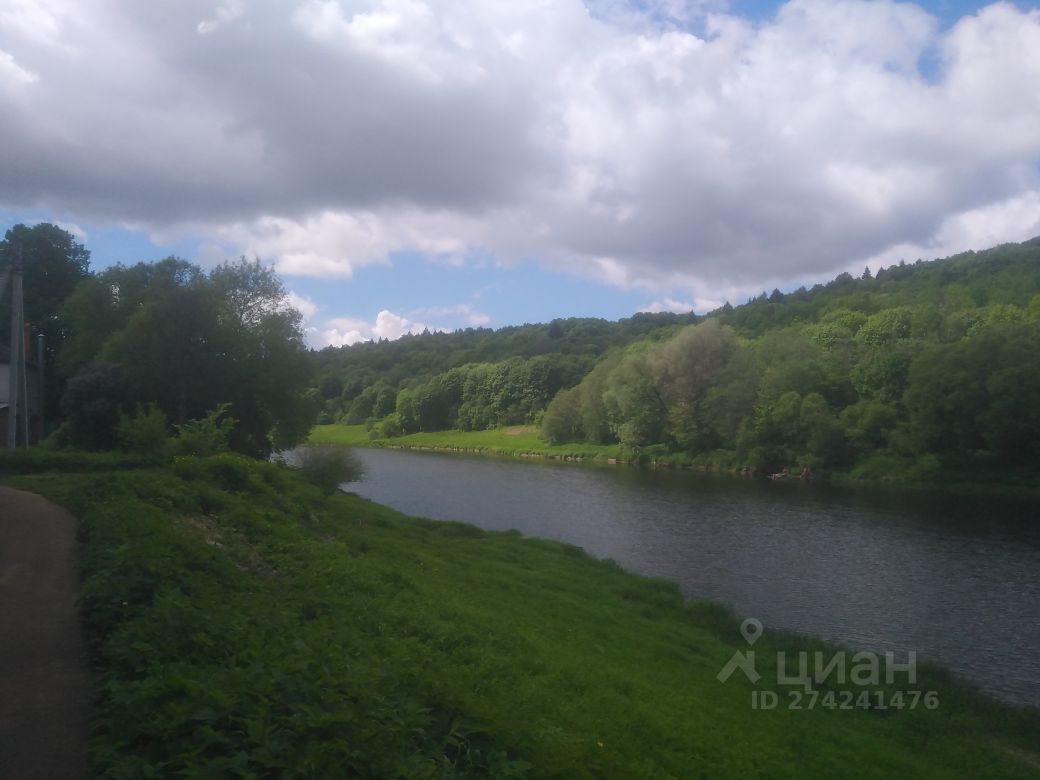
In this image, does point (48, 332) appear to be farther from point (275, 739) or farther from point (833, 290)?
point (833, 290)

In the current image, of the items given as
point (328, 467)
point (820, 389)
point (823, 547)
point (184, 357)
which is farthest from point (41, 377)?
point (820, 389)

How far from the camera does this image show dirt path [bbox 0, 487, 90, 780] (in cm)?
627

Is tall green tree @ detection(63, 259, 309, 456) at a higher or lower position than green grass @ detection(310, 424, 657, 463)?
higher

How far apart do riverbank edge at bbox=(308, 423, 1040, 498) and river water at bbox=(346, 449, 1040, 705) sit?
3.52 m

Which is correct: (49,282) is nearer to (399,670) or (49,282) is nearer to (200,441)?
(200,441)

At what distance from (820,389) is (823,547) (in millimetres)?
42682

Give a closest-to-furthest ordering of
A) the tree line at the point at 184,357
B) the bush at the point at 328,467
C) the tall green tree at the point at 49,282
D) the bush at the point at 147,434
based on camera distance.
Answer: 1. the bush at the point at 147,434
2. the bush at the point at 328,467
3. the tree line at the point at 184,357
4. the tall green tree at the point at 49,282

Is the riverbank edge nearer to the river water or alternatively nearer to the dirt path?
the river water

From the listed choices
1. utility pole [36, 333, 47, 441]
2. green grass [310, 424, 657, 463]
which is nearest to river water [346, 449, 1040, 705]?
utility pole [36, 333, 47, 441]

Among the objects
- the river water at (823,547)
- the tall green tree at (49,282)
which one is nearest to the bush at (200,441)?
the river water at (823,547)

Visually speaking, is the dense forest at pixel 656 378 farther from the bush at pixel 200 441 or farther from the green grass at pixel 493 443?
the green grass at pixel 493 443

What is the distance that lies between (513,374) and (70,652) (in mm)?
112085

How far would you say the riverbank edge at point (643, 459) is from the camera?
184 feet

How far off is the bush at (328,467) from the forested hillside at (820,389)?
46.5 m
